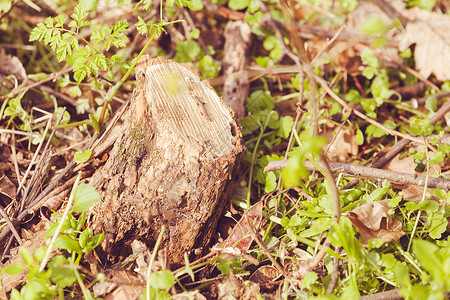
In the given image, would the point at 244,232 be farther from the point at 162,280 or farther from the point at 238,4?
the point at 238,4

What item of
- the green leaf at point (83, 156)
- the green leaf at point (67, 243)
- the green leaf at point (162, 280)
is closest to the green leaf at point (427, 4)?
the green leaf at point (83, 156)

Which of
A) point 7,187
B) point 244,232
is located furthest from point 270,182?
point 7,187

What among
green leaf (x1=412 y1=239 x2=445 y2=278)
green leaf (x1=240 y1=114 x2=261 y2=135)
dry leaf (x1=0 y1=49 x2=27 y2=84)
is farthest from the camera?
dry leaf (x1=0 y1=49 x2=27 y2=84)

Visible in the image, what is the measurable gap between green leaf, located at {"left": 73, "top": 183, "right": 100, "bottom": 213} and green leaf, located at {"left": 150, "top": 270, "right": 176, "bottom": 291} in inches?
18.2

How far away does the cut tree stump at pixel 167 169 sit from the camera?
190 cm

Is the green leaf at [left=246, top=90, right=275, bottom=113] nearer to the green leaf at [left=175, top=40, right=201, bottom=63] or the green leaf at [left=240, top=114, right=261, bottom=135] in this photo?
the green leaf at [left=240, top=114, right=261, bottom=135]

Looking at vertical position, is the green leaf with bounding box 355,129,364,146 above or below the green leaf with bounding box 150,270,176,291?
below

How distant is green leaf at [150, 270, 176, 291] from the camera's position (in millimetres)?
1608

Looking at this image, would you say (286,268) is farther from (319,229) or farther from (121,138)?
(121,138)

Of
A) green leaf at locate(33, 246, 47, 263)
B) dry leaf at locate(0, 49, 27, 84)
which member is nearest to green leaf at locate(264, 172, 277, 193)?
green leaf at locate(33, 246, 47, 263)

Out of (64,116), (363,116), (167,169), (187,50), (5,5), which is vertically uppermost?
(5,5)

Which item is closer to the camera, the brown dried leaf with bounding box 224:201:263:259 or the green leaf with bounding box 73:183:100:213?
the green leaf with bounding box 73:183:100:213

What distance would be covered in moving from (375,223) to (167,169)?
3.73ft

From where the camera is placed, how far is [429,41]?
3.18 m
